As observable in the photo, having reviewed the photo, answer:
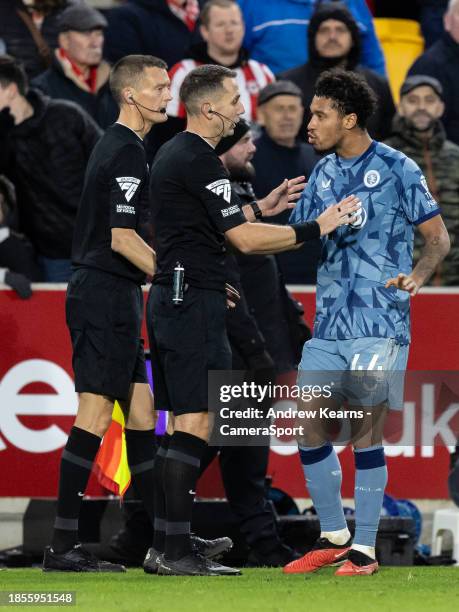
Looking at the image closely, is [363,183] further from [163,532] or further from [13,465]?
[13,465]

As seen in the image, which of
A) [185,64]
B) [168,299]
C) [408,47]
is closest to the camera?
[168,299]

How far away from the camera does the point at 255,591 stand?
22.4 feet

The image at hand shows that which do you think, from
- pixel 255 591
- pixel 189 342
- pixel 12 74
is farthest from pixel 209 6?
pixel 255 591

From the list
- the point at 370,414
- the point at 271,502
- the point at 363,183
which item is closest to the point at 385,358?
the point at 370,414

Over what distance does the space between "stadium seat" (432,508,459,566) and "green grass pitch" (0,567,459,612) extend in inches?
63.7

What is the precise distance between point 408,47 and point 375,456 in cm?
692

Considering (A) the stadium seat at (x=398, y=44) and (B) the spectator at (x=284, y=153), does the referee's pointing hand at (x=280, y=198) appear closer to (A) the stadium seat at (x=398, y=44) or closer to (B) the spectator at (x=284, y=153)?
(B) the spectator at (x=284, y=153)

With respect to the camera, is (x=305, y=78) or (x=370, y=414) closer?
(x=370, y=414)

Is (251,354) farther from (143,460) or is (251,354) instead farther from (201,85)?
(201,85)

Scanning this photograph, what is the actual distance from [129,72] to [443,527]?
3.45 metres

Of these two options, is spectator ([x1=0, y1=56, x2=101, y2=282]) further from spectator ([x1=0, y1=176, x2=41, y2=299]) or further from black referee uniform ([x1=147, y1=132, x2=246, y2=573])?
black referee uniform ([x1=147, y1=132, x2=246, y2=573])

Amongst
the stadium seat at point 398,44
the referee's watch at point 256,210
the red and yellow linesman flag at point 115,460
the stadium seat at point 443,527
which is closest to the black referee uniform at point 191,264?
the referee's watch at point 256,210

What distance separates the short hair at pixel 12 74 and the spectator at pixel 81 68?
0.70 meters

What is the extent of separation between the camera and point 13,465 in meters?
9.79
